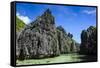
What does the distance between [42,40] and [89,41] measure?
0.59 metres

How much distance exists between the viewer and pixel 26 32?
2727 millimetres

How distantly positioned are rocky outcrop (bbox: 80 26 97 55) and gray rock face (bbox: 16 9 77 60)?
175mm

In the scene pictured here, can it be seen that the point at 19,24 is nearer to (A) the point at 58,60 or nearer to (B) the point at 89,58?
(A) the point at 58,60

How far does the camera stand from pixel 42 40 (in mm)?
2799

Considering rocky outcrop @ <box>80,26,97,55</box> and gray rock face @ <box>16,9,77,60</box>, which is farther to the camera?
Answer: rocky outcrop @ <box>80,26,97,55</box>

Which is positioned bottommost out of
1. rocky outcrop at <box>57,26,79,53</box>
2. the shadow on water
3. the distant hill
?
the shadow on water

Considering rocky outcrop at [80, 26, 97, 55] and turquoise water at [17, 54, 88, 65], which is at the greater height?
rocky outcrop at [80, 26, 97, 55]

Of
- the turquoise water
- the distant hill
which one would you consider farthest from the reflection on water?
the distant hill

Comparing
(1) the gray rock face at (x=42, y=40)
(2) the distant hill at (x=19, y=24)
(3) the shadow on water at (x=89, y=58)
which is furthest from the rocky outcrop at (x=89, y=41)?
(2) the distant hill at (x=19, y=24)

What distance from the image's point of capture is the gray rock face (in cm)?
271

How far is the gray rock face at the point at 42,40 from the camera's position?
2.71 meters

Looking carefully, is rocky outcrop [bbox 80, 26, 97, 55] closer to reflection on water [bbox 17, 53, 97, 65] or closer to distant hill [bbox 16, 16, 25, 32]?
reflection on water [bbox 17, 53, 97, 65]
